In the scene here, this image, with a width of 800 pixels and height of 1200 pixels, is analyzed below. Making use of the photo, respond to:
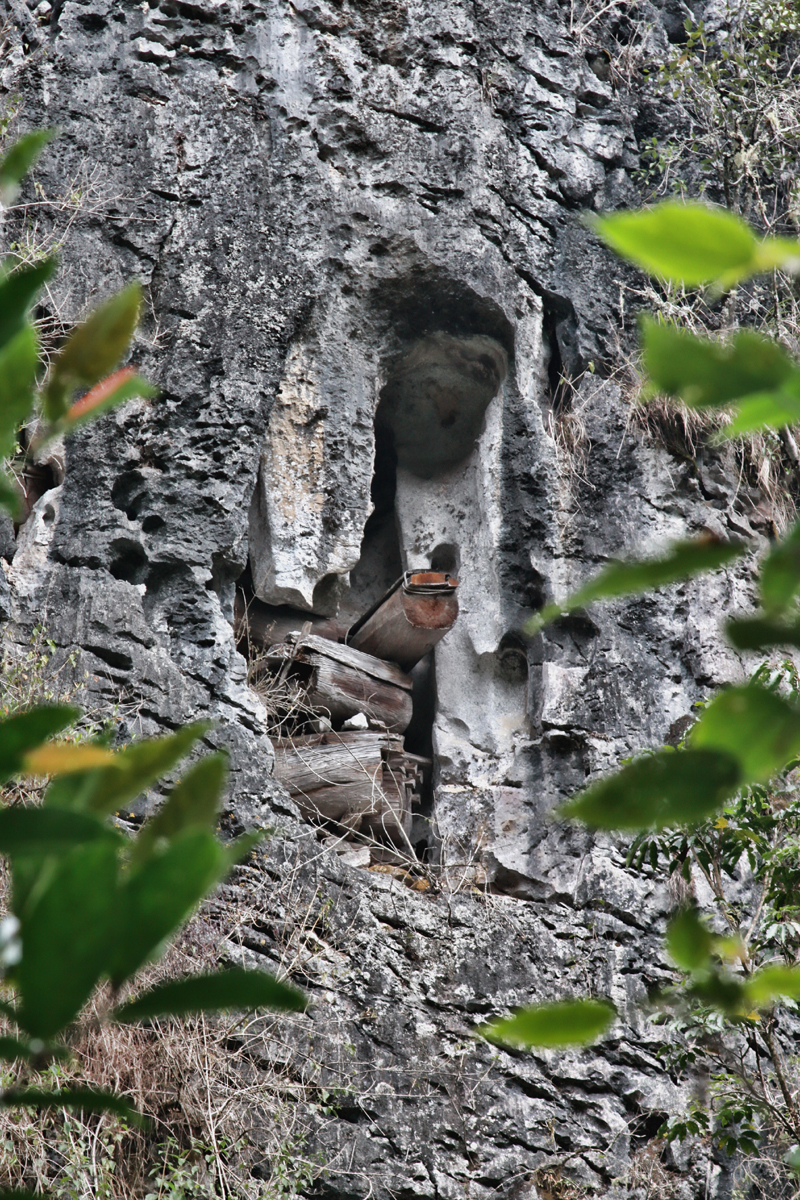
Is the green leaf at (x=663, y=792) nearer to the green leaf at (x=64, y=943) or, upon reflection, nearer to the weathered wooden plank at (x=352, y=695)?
the green leaf at (x=64, y=943)

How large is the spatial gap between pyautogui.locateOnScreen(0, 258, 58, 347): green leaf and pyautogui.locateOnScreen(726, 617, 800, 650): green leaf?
0.40 meters

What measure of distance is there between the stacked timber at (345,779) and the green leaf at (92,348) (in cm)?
492

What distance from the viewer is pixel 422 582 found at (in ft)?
19.6

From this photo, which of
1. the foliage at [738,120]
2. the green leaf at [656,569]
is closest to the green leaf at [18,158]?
the green leaf at [656,569]

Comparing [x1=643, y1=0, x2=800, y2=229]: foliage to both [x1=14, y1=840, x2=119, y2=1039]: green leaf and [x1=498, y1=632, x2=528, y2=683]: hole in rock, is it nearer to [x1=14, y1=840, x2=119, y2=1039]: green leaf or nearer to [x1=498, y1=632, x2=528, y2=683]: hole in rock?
[x1=498, y1=632, x2=528, y2=683]: hole in rock

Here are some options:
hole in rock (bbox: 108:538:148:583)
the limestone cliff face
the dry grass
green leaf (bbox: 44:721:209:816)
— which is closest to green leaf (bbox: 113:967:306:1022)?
green leaf (bbox: 44:721:209:816)

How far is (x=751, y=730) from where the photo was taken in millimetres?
505

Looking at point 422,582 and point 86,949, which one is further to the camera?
point 422,582

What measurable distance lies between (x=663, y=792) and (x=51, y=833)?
0.30 m

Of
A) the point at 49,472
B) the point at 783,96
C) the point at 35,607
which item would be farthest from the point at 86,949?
the point at 783,96

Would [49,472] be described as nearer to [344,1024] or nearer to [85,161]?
[85,161]

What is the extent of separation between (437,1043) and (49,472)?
3.26 meters

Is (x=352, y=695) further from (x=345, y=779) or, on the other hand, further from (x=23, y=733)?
(x=23, y=733)

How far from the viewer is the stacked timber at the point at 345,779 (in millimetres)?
5543
